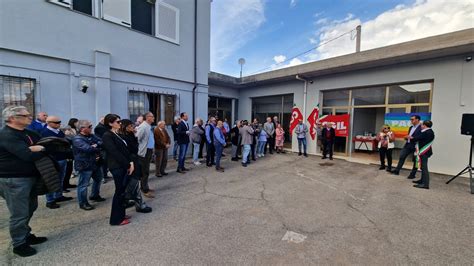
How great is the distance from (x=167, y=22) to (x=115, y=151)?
6527 millimetres

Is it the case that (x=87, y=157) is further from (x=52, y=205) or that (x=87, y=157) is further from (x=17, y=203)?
(x=17, y=203)

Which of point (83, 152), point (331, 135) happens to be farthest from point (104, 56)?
point (331, 135)

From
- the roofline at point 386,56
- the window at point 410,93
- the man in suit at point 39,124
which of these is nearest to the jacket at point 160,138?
the man in suit at point 39,124

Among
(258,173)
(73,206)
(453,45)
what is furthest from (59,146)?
(453,45)

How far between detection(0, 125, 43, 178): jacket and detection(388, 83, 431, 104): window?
9.71 meters

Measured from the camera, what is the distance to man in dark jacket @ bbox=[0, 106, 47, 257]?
7.41 ft

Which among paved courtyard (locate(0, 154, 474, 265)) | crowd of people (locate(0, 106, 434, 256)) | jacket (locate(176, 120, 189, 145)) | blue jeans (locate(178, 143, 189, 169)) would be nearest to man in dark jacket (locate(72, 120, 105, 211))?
crowd of people (locate(0, 106, 434, 256))

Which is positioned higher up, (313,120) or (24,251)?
(313,120)

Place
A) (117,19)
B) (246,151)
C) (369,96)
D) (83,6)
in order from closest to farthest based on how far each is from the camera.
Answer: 1. (83,6)
2. (117,19)
3. (246,151)
4. (369,96)

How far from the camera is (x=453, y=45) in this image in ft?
18.0

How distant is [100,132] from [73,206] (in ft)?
5.00

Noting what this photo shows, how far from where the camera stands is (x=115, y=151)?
2865 mm

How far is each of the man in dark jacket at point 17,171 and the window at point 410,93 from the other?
9.69 m

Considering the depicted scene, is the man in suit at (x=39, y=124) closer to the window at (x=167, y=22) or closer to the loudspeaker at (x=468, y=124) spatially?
the window at (x=167, y=22)
